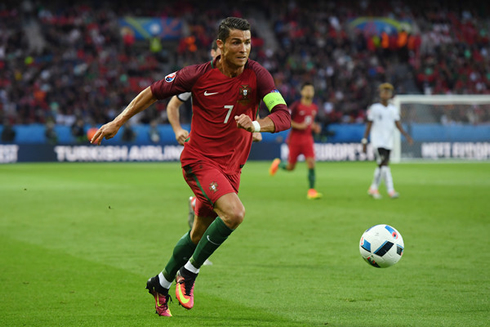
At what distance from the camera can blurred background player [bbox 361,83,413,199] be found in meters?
14.9

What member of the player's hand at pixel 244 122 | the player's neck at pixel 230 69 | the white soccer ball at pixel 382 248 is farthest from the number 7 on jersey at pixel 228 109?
the white soccer ball at pixel 382 248

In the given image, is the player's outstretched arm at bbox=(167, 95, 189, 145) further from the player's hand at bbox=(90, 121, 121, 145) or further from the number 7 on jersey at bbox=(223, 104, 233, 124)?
the player's hand at bbox=(90, 121, 121, 145)

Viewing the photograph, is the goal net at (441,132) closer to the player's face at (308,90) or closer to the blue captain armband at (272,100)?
the player's face at (308,90)

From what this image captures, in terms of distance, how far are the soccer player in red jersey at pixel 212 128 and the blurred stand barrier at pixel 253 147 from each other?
23804 millimetres

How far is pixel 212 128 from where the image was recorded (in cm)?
548

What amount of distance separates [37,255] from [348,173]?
1635 cm

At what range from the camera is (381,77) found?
122 feet

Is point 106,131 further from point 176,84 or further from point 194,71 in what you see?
point 194,71

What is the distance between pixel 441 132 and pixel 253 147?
26.1 feet

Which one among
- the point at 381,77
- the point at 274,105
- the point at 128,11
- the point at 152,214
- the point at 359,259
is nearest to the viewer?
the point at 274,105

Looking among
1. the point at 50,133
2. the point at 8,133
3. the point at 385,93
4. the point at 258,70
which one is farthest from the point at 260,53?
the point at 258,70

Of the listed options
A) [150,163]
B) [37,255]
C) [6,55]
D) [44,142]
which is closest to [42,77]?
[6,55]

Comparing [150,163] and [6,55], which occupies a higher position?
[6,55]

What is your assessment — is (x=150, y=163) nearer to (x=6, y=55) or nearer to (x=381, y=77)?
(x=6, y=55)
